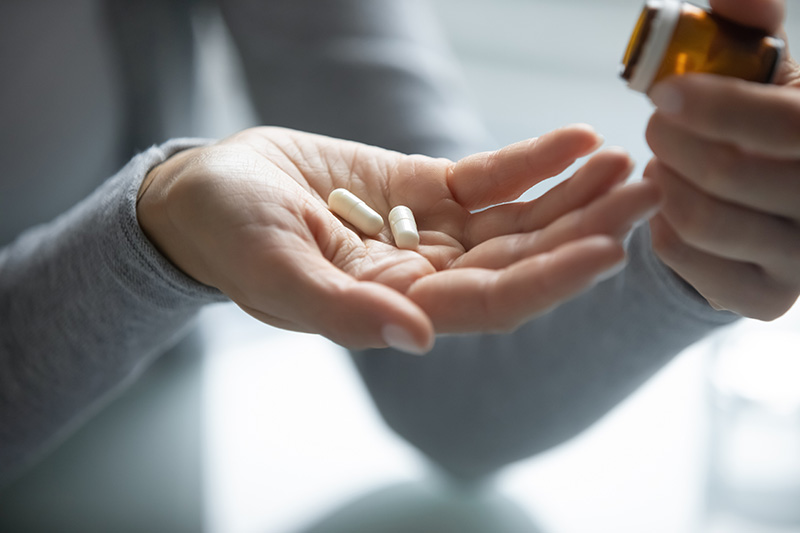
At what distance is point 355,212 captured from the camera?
753mm

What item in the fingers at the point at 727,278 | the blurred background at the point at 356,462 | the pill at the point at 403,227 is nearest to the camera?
the fingers at the point at 727,278

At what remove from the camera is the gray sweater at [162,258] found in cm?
80

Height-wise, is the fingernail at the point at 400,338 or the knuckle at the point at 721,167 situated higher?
the knuckle at the point at 721,167

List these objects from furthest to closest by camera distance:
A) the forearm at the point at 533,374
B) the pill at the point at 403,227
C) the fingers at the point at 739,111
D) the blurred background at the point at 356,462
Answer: the blurred background at the point at 356,462, the forearm at the point at 533,374, the pill at the point at 403,227, the fingers at the point at 739,111

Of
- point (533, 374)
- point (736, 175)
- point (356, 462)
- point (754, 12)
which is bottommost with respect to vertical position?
point (356, 462)

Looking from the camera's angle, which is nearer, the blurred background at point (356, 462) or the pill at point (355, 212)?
the pill at point (355, 212)

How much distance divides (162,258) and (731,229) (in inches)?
23.2

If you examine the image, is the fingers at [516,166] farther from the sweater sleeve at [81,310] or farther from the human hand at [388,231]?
the sweater sleeve at [81,310]

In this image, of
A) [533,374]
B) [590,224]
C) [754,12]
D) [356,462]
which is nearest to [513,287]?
[590,224]

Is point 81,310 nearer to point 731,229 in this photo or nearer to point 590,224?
point 590,224

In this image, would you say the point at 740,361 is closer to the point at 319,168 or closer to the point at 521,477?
the point at 521,477

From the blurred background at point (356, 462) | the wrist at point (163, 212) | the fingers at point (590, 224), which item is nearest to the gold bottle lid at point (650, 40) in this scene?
the fingers at point (590, 224)

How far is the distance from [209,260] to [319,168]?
0.74ft

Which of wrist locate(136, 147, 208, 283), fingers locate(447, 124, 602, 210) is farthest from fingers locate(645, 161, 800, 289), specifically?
wrist locate(136, 147, 208, 283)
